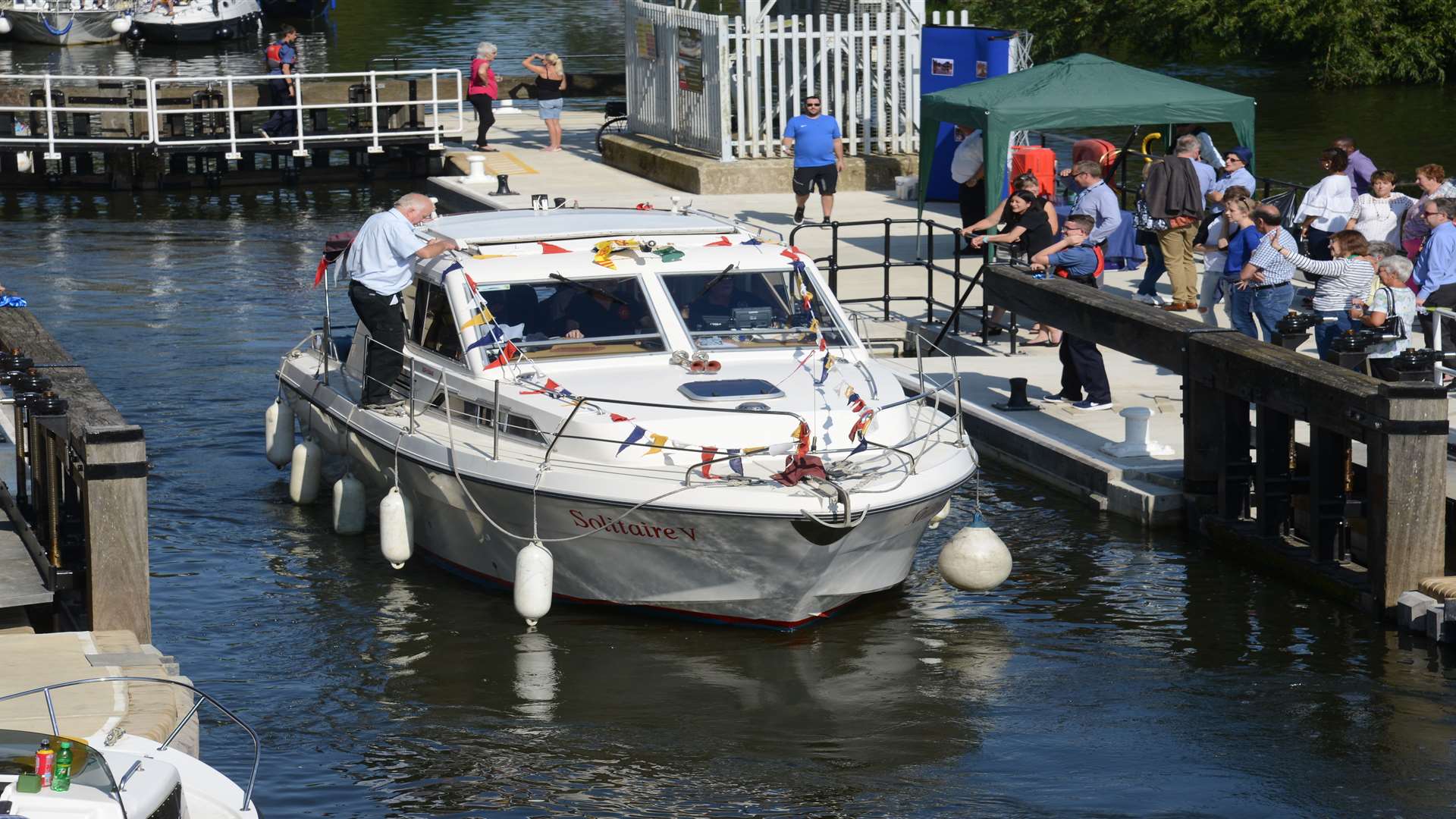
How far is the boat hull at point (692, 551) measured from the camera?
35.6 feet

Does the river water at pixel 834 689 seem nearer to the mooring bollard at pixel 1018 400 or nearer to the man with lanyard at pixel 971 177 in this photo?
the mooring bollard at pixel 1018 400

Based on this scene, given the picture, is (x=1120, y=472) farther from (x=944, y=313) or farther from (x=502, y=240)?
(x=944, y=313)

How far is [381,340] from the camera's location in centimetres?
1291

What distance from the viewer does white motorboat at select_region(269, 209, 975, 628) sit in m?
10.9

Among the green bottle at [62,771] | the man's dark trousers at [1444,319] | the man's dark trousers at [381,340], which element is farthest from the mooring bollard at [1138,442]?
the green bottle at [62,771]

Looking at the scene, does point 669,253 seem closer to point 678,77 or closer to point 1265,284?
point 1265,284

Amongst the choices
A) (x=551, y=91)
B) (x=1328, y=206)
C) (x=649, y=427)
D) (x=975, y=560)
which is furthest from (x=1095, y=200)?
(x=551, y=91)

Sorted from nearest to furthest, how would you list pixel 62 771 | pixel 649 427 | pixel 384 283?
pixel 62 771 → pixel 649 427 → pixel 384 283

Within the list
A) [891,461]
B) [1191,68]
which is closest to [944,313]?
[891,461]

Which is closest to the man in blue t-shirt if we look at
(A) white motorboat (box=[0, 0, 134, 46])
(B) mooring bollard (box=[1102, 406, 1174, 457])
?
(B) mooring bollard (box=[1102, 406, 1174, 457])

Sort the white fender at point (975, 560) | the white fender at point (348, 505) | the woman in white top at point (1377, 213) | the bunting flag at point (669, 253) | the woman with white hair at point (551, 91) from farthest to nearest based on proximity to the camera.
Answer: the woman with white hair at point (551, 91) < the woman in white top at point (1377, 213) < the white fender at point (348, 505) < the bunting flag at point (669, 253) < the white fender at point (975, 560)

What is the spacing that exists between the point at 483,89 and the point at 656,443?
20.6m

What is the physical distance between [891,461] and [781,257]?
81.8 inches

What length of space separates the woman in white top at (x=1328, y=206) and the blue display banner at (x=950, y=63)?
25.2 feet
